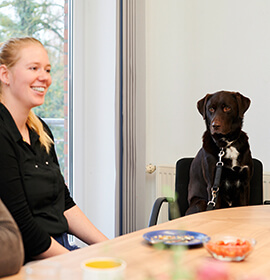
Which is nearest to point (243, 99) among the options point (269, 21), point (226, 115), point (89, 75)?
point (226, 115)

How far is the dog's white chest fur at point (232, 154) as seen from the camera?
232 cm

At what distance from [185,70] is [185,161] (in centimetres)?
105

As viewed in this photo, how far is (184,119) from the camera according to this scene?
339 centimetres

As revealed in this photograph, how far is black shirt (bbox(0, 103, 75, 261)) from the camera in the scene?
4.57 feet

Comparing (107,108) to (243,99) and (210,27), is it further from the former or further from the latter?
(243,99)

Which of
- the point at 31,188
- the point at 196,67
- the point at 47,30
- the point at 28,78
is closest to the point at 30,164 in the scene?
the point at 31,188

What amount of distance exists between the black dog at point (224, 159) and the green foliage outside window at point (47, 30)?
1.21 m

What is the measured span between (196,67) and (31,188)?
2.10 metres

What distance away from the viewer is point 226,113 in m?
2.39

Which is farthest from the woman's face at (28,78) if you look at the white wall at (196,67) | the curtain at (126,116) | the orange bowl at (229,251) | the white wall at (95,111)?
the white wall at (196,67)

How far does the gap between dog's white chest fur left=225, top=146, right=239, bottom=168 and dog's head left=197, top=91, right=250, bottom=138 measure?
8 cm

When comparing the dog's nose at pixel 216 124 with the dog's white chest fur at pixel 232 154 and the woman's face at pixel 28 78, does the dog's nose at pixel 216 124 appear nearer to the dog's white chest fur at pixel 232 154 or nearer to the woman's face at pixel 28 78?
the dog's white chest fur at pixel 232 154

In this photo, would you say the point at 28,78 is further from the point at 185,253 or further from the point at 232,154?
the point at 232,154

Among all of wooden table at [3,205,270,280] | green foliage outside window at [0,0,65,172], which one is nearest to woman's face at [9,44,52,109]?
wooden table at [3,205,270,280]
